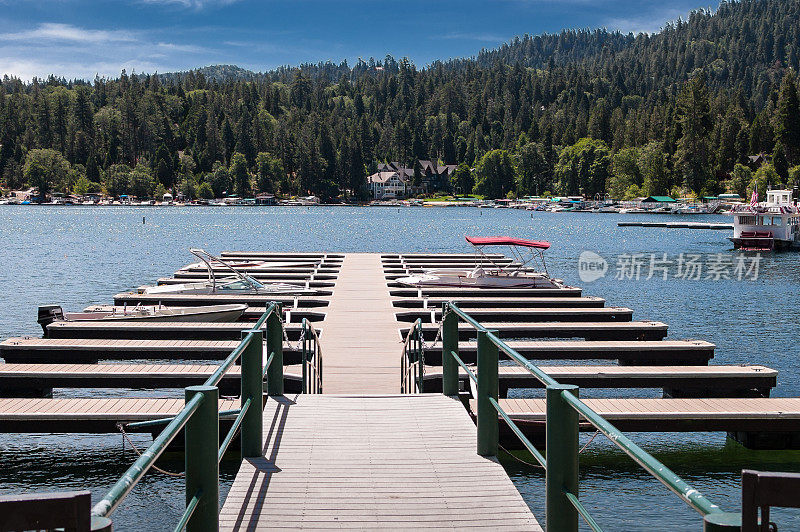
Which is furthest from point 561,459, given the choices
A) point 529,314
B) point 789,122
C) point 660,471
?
point 789,122

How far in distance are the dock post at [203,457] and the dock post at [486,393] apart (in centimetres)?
298

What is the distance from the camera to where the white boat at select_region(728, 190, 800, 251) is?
69.2m

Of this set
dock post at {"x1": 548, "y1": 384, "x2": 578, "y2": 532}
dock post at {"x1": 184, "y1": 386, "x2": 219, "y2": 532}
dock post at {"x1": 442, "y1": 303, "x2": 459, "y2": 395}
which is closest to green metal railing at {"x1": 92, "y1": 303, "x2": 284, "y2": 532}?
dock post at {"x1": 184, "y1": 386, "x2": 219, "y2": 532}

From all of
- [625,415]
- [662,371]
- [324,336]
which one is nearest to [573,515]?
[625,415]

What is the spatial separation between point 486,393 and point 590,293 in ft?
115

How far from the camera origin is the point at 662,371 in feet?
46.0

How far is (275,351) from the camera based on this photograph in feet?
30.2

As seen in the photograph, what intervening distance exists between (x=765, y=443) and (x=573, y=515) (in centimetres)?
836

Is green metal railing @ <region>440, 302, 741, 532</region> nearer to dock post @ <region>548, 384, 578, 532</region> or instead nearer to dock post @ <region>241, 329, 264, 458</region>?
dock post @ <region>548, 384, 578, 532</region>

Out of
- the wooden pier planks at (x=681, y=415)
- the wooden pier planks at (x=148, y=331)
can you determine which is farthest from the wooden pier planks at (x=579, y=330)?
the wooden pier planks at (x=681, y=415)

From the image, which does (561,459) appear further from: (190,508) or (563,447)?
(190,508)

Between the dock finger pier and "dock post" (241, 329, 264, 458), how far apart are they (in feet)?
0.05

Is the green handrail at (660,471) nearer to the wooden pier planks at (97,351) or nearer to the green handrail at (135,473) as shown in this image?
the green handrail at (135,473)

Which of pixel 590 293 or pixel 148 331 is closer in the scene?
pixel 148 331
